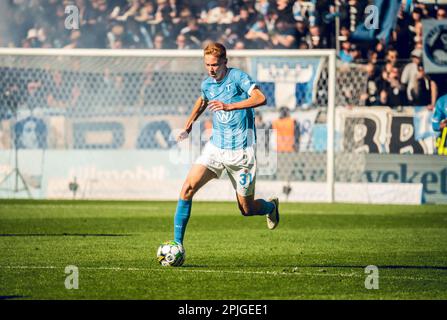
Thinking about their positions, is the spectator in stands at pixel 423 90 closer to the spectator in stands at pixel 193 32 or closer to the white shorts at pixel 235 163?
the spectator in stands at pixel 193 32

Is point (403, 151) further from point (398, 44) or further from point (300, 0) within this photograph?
point (300, 0)

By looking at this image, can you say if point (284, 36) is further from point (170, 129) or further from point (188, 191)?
point (188, 191)

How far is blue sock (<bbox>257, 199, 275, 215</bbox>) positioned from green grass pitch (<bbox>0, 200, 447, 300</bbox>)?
1.39 ft

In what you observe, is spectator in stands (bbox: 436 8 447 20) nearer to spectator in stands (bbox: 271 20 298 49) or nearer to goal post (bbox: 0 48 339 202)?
goal post (bbox: 0 48 339 202)

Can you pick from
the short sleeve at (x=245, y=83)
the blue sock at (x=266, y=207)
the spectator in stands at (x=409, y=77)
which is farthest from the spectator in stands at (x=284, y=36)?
the short sleeve at (x=245, y=83)

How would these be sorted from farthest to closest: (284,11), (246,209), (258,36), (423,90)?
(258,36)
(284,11)
(423,90)
(246,209)

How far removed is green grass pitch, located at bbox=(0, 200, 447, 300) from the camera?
7730 mm

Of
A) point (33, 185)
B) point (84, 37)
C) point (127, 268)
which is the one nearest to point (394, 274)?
point (127, 268)

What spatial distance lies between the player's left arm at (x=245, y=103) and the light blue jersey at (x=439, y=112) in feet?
33.9

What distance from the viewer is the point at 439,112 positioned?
765 inches

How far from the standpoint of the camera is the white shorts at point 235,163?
32.5 ft

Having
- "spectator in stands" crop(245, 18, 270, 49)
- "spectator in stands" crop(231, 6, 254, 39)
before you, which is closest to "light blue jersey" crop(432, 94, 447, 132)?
"spectator in stands" crop(245, 18, 270, 49)

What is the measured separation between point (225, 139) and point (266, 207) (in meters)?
1.33

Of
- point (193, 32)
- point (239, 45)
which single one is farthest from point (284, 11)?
point (193, 32)
